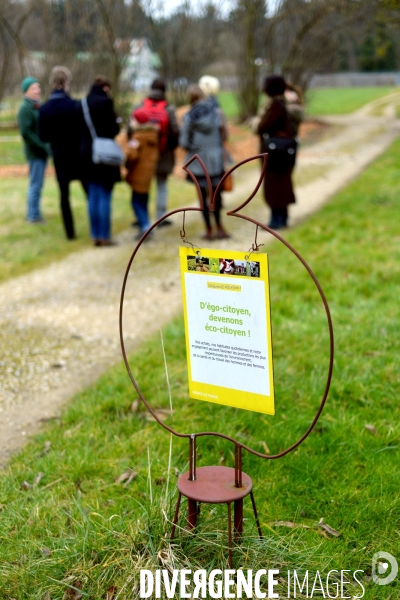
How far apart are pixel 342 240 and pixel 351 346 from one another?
9.93 feet

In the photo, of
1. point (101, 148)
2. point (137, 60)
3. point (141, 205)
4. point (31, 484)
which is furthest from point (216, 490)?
point (137, 60)

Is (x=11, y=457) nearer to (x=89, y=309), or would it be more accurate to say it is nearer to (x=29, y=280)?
(x=89, y=309)

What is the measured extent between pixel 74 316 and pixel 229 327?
11.7 feet

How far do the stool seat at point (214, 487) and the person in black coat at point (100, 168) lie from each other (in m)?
5.30

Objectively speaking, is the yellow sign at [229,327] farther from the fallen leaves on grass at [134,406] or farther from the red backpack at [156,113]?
the red backpack at [156,113]

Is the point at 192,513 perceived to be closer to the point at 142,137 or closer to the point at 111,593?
the point at 111,593

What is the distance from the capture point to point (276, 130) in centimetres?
779

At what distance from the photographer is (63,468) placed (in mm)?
3377

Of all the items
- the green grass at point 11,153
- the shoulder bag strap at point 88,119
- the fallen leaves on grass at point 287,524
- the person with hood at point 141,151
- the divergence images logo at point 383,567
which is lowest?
the divergence images logo at point 383,567

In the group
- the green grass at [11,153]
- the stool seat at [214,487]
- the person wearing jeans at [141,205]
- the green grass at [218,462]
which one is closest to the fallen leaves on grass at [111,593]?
the green grass at [218,462]

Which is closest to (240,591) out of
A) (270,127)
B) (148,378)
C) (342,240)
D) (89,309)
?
(148,378)

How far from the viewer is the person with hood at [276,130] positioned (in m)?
7.55

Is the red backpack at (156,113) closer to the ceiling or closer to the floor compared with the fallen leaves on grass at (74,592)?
closer to the ceiling

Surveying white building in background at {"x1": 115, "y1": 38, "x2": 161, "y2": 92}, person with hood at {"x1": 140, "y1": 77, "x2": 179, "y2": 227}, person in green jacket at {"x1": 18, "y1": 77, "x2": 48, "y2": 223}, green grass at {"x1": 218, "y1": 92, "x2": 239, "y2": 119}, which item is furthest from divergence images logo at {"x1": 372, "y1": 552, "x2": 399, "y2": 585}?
green grass at {"x1": 218, "y1": 92, "x2": 239, "y2": 119}
